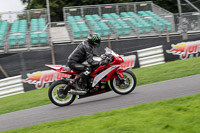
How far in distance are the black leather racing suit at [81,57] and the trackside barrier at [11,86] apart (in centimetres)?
579

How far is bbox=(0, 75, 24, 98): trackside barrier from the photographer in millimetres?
11938

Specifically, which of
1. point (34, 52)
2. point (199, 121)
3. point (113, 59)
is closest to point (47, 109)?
point (113, 59)

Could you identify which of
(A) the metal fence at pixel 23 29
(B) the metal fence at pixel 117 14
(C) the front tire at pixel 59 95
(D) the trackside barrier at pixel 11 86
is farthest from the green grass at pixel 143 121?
(A) the metal fence at pixel 23 29

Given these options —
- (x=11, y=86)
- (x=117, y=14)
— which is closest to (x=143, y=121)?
(x=11, y=86)

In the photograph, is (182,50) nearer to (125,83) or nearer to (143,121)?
(125,83)

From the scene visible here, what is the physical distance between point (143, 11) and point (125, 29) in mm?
5441

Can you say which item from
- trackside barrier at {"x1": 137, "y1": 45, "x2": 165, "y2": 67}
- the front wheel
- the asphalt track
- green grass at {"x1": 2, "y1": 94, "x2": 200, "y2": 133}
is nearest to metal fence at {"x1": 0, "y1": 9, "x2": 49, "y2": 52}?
trackside barrier at {"x1": 137, "y1": 45, "x2": 165, "y2": 67}

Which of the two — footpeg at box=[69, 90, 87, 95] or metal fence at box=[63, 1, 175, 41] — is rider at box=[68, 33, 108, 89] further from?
metal fence at box=[63, 1, 175, 41]

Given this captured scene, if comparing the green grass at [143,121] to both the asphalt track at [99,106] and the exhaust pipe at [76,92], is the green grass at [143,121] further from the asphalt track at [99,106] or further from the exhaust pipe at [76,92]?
the exhaust pipe at [76,92]

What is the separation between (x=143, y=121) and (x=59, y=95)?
3.20m

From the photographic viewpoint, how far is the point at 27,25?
18.7 m

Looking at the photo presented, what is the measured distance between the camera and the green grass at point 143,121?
12.8 ft

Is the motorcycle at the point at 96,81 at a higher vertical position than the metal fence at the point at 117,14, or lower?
lower

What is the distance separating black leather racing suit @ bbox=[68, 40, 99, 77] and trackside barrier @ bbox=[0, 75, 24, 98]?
579cm
